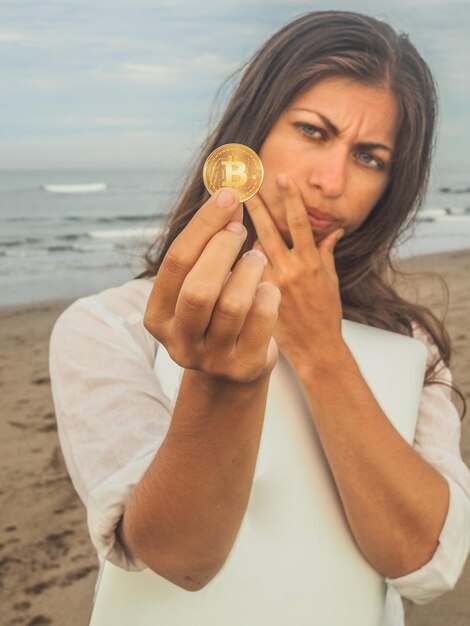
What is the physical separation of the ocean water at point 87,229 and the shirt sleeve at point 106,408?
2.38 feet

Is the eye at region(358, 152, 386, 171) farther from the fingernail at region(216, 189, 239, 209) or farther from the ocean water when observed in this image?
the fingernail at region(216, 189, 239, 209)

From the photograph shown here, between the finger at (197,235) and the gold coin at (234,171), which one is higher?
the finger at (197,235)

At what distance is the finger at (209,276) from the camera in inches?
38.3

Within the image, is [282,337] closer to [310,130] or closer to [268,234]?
[268,234]

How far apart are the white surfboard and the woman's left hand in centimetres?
11

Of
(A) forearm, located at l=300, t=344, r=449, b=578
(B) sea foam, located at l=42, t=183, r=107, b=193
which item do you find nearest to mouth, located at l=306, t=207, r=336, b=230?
(A) forearm, located at l=300, t=344, r=449, b=578

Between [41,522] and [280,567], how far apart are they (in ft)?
9.82

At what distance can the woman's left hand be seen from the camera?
178 centimetres

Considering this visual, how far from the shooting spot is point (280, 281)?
1886 millimetres

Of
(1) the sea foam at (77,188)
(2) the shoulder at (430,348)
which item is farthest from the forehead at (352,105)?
(1) the sea foam at (77,188)

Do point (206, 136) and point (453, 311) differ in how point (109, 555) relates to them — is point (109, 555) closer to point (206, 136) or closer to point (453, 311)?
point (206, 136)

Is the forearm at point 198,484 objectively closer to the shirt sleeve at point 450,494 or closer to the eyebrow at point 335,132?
the shirt sleeve at point 450,494

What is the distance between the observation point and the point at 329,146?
1.98m

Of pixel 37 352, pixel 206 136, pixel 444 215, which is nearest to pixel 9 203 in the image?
pixel 444 215
